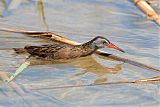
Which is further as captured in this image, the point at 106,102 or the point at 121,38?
the point at 121,38

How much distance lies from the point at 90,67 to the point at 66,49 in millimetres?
480

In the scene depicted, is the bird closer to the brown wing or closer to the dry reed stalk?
the brown wing

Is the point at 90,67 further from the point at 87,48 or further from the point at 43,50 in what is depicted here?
the point at 43,50

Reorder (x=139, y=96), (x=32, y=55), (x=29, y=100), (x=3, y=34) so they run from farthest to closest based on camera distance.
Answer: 1. (x=3, y=34)
2. (x=32, y=55)
3. (x=139, y=96)
4. (x=29, y=100)

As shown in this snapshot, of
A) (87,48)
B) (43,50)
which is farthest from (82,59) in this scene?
(43,50)

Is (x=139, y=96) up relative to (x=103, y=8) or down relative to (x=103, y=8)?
down

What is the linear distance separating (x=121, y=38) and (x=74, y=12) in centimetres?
131

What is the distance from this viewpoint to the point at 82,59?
7.37m

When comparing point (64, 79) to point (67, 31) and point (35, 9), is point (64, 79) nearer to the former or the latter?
point (67, 31)

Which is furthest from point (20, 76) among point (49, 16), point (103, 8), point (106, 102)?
point (103, 8)

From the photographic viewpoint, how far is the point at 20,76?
20.5 ft

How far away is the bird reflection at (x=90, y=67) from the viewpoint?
652 cm

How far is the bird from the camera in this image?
7.08 meters

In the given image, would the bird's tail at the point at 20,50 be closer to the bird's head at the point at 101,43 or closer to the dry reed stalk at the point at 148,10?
the bird's head at the point at 101,43
